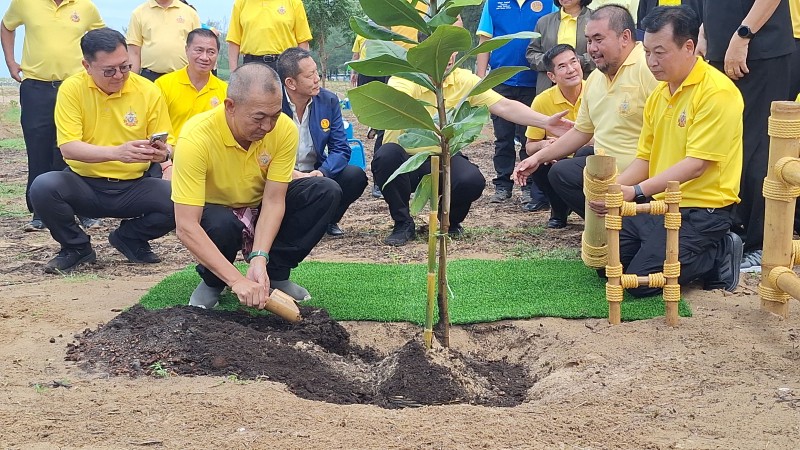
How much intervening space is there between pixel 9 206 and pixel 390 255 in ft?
12.9

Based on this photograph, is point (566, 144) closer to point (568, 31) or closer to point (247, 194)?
point (568, 31)

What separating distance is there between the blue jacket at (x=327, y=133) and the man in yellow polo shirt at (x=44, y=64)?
6.23ft

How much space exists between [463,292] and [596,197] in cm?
89

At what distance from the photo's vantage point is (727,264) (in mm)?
4410

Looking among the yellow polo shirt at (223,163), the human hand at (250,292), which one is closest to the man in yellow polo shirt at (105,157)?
the yellow polo shirt at (223,163)

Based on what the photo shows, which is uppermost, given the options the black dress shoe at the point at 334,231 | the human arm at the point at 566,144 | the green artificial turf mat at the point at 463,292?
the human arm at the point at 566,144

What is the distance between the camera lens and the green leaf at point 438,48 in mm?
2785

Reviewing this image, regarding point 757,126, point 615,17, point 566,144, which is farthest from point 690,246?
point 615,17

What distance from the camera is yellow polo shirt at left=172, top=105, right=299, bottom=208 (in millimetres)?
3850

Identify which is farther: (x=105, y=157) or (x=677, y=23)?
(x=105, y=157)

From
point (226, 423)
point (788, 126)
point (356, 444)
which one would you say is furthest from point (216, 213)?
point (788, 126)

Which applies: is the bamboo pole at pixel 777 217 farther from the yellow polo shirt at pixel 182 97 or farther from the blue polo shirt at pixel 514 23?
the yellow polo shirt at pixel 182 97

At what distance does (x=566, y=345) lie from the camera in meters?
3.75

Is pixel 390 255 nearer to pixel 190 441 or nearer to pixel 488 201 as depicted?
pixel 488 201
